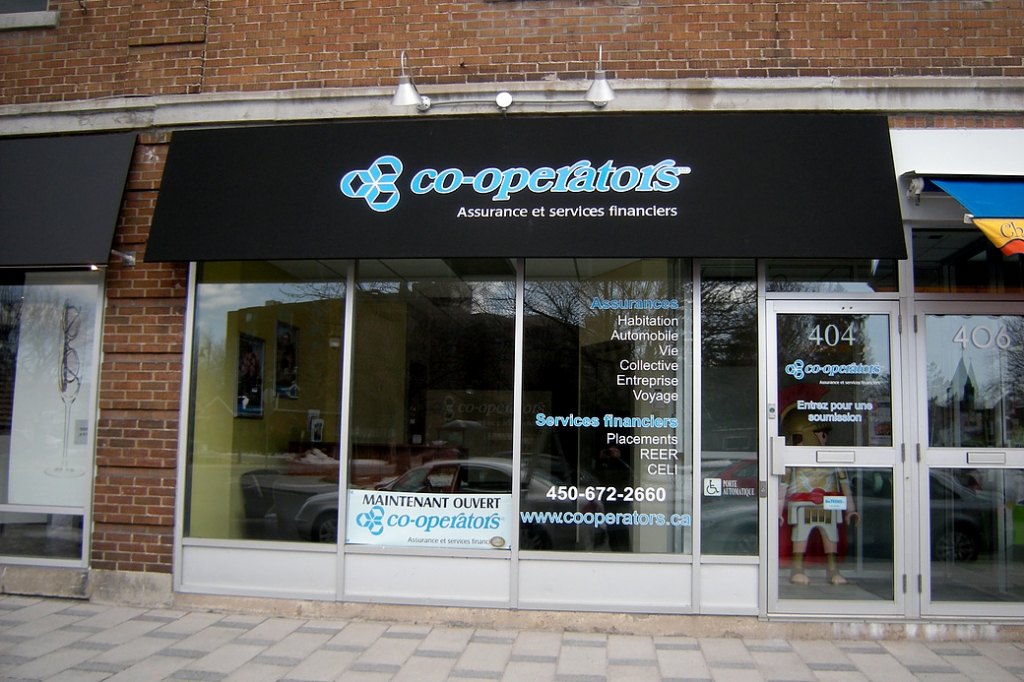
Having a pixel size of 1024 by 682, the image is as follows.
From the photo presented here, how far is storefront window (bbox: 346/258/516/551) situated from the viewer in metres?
6.29

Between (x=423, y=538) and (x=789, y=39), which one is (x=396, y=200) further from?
(x=789, y=39)

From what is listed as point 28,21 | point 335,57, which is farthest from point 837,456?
point 28,21

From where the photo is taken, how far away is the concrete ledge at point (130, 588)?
644 cm

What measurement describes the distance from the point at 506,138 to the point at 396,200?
1.05 meters

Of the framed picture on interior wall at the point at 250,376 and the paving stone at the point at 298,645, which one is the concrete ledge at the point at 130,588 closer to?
the paving stone at the point at 298,645

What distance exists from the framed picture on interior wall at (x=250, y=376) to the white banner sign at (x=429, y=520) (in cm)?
126

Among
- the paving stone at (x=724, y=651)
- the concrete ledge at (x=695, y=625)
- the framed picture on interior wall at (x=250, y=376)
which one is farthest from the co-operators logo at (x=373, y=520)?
the paving stone at (x=724, y=651)

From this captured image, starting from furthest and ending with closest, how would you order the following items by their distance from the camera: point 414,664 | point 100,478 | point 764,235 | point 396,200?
point 100,478, point 396,200, point 764,235, point 414,664

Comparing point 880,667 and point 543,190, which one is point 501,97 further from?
point 880,667

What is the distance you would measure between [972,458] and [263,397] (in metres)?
6.02

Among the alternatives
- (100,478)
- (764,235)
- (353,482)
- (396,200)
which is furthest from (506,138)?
(100,478)

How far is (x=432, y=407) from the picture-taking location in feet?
21.3

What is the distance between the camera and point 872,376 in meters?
6.11

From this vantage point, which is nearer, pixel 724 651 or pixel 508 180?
pixel 724 651
